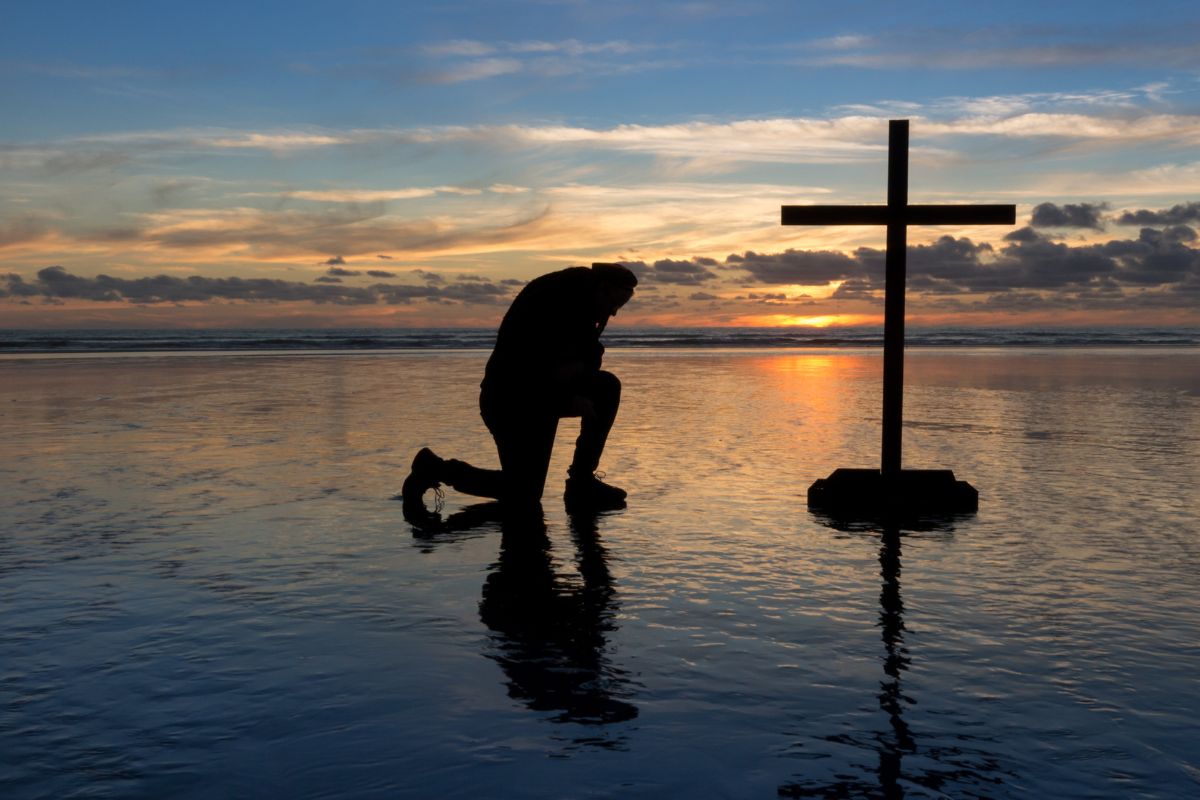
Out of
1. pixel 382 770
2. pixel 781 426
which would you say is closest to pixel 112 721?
pixel 382 770

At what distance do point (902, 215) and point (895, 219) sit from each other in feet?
0.20

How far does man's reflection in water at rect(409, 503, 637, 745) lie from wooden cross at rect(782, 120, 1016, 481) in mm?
2702

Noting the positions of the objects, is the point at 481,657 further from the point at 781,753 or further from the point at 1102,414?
the point at 1102,414

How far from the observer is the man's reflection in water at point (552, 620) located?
3.98 m

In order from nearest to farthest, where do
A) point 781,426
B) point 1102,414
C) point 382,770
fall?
point 382,770 < point 781,426 < point 1102,414

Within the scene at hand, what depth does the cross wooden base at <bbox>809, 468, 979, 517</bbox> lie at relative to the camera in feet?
26.0

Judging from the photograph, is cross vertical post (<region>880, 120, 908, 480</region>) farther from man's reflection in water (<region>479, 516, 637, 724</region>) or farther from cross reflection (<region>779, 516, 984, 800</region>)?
cross reflection (<region>779, 516, 984, 800</region>)

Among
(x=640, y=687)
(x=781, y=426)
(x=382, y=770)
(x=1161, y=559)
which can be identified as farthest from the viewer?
(x=781, y=426)

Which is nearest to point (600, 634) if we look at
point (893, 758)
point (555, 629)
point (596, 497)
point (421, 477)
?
point (555, 629)

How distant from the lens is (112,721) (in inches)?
147

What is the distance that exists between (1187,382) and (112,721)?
2303cm

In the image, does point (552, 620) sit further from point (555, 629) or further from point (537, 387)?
point (537, 387)

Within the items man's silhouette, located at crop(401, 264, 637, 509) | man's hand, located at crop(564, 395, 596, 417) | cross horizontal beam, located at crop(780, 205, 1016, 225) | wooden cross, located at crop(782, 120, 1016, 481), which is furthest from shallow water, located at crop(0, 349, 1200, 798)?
cross horizontal beam, located at crop(780, 205, 1016, 225)

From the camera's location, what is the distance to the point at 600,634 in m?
4.80
